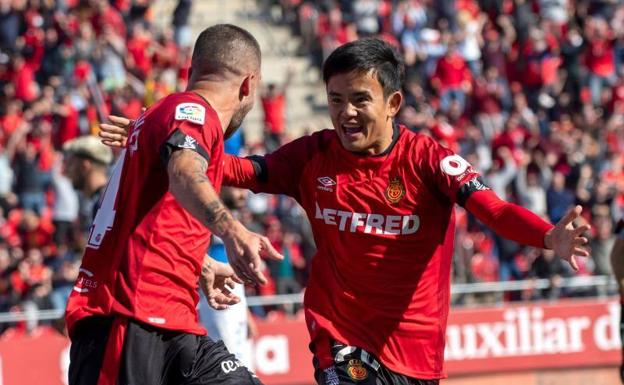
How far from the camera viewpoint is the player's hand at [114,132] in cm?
639

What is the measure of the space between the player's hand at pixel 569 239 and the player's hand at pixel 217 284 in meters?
1.55

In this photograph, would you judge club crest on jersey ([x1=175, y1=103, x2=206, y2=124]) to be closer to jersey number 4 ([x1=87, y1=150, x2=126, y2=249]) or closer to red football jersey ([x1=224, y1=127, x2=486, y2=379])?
jersey number 4 ([x1=87, y1=150, x2=126, y2=249])

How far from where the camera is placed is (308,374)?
15.1m

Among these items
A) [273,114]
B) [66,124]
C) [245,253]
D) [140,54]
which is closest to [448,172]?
[245,253]

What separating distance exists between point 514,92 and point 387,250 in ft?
53.3

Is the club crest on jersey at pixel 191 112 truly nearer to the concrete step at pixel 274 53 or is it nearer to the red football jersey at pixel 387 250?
the red football jersey at pixel 387 250

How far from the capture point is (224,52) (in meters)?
5.66

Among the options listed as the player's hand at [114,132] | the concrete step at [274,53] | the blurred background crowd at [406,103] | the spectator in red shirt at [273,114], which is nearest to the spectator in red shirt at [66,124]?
the blurred background crowd at [406,103]

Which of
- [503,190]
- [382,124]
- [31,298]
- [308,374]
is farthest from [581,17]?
[382,124]

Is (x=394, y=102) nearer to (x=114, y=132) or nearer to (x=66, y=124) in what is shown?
(x=114, y=132)

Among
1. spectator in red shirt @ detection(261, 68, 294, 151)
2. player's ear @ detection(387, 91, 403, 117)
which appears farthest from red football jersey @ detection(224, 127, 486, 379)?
spectator in red shirt @ detection(261, 68, 294, 151)

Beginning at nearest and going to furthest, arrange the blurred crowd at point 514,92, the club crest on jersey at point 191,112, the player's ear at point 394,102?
1. the club crest on jersey at point 191,112
2. the player's ear at point 394,102
3. the blurred crowd at point 514,92

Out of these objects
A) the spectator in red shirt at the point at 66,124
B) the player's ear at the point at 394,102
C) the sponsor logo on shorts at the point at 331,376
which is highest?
the spectator in red shirt at the point at 66,124

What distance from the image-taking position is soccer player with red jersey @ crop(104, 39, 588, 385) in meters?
6.25
